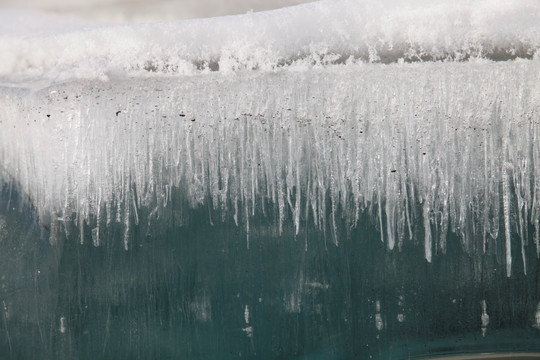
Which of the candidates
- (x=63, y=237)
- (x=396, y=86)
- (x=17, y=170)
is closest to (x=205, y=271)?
(x=63, y=237)

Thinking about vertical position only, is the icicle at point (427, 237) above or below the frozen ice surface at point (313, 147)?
below

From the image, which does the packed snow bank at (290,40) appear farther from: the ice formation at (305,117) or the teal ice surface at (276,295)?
the teal ice surface at (276,295)

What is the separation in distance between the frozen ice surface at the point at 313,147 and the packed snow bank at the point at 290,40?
0.04 metres

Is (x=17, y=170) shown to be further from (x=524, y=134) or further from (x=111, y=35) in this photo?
(x=524, y=134)

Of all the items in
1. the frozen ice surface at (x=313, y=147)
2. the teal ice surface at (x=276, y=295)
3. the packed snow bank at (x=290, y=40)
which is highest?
the packed snow bank at (x=290, y=40)

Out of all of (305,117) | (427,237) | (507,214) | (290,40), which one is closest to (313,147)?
(305,117)

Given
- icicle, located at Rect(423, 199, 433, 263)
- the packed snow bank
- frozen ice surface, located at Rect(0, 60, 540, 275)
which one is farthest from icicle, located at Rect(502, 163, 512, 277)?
the packed snow bank

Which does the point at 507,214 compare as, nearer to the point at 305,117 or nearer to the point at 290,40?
the point at 305,117

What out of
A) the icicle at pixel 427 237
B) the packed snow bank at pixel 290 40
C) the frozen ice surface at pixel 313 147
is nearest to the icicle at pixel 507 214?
the frozen ice surface at pixel 313 147

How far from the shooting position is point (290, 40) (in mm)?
1903

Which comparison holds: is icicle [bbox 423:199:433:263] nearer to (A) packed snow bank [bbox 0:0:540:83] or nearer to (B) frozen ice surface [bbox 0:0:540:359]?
(B) frozen ice surface [bbox 0:0:540:359]

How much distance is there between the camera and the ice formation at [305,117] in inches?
74.2

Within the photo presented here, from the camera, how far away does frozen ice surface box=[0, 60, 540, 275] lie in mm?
1910

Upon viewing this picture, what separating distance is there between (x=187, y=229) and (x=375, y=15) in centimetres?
98
